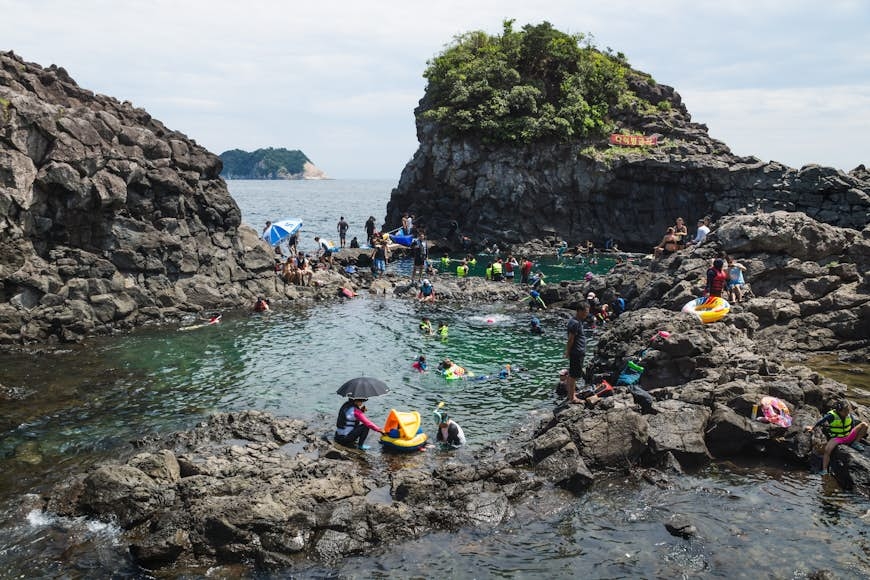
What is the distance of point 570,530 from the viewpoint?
13836mm

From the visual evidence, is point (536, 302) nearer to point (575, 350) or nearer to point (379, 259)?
point (379, 259)

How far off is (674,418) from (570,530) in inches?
214

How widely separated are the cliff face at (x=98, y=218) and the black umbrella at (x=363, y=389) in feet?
58.2

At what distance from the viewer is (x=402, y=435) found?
18469 mm

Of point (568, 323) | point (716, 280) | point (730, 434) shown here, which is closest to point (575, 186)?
point (716, 280)

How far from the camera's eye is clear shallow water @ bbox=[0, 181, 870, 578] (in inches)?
501

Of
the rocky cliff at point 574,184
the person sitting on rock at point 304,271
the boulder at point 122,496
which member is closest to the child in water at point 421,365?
the boulder at point 122,496

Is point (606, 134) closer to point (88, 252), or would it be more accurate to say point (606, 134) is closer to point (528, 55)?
point (528, 55)

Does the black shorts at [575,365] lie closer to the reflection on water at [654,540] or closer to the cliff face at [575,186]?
the reflection on water at [654,540]

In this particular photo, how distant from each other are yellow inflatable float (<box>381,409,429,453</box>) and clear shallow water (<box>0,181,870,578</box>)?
201cm

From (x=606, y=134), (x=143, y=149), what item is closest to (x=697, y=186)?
(x=606, y=134)

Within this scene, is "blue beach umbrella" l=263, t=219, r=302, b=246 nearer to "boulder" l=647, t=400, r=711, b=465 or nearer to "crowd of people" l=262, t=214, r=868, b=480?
"crowd of people" l=262, t=214, r=868, b=480

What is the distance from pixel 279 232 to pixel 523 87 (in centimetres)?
3512

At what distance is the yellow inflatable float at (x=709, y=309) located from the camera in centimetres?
2488
